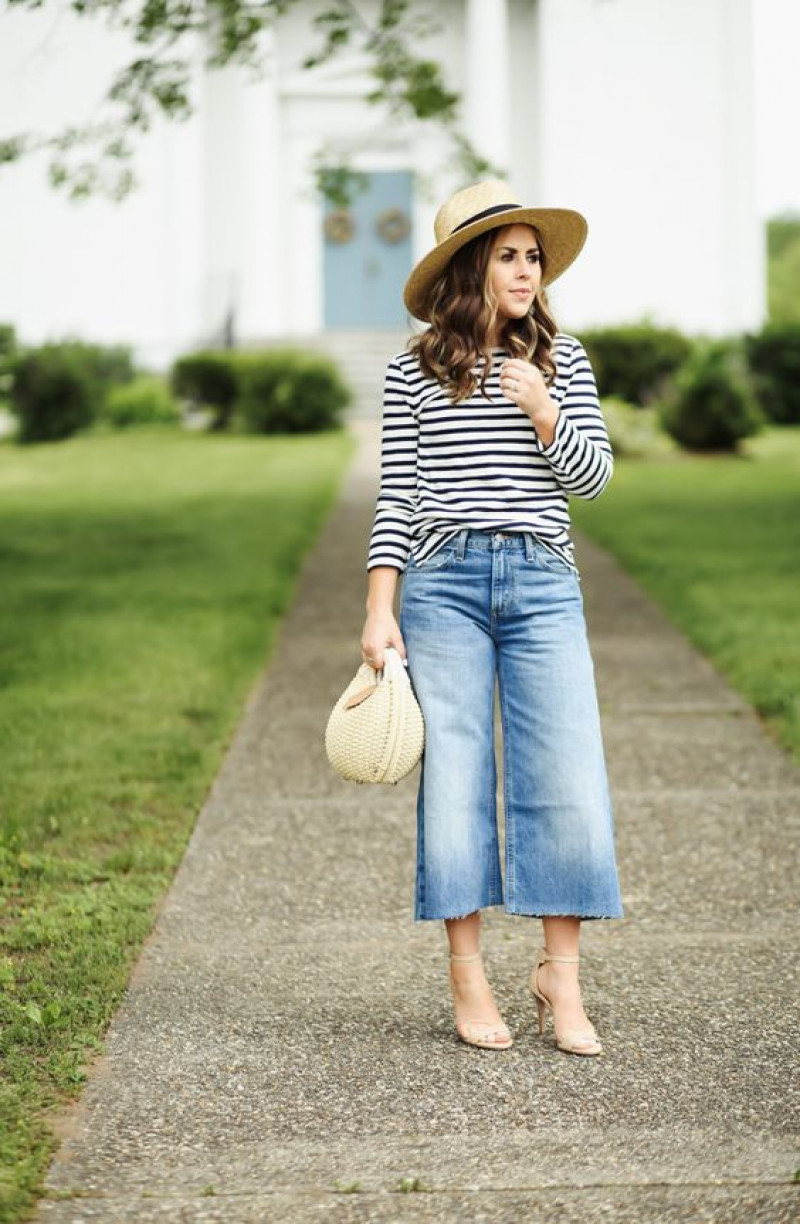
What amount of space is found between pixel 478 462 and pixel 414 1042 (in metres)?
1.26

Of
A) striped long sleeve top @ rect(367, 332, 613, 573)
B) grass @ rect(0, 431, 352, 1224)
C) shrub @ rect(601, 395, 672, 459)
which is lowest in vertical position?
grass @ rect(0, 431, 352, 1224)

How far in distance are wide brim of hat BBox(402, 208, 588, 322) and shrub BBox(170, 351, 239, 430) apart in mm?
18504

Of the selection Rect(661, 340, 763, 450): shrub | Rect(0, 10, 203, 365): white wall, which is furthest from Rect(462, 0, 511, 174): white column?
Rect(661, 340, 763, 450): shrub

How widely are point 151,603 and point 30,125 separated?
1543 cm

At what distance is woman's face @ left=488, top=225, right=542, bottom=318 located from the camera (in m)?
3.50

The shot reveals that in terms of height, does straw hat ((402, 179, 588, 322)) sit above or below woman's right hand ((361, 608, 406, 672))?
above

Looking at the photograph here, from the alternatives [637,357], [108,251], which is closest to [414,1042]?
[637,357]

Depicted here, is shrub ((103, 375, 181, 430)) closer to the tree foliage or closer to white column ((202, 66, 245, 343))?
white column ((202, 66, 245, 343))

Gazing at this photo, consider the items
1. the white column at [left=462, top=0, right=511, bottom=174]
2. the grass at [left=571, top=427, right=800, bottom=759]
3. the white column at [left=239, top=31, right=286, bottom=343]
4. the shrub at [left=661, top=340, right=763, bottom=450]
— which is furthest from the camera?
the white column at [left=239, top=31, right=286, bottom=343]

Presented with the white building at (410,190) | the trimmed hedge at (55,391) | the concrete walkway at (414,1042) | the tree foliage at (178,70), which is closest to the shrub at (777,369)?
the white building at (410,190)

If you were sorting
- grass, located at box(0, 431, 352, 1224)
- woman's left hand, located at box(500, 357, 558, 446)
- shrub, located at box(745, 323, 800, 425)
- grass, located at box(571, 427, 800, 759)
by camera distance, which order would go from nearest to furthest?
woman's left hand, located at box(500, 357, 558, 446) → grass, located at box(0, 431, 352, 1224) → grass, located at box(571, 427, 800, 759) → shrub, located at box(745, 323, 800, 425)

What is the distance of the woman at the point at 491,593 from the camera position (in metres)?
3.50

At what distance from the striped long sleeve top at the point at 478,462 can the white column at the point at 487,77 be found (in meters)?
22.0

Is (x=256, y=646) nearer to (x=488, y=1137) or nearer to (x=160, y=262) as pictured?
(x=488, y=1137)
